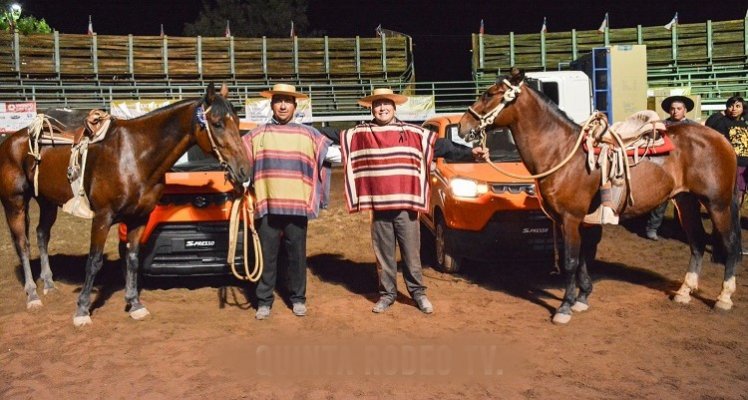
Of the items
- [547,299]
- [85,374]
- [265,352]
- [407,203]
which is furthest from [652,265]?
[85,374]

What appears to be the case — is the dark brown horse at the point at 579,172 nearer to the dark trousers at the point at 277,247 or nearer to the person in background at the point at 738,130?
the dark trousers at the point at 277,247

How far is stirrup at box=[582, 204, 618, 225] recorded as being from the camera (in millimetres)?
5328

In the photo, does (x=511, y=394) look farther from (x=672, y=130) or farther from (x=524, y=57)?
(x=524, y=57)

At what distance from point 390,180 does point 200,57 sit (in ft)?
78.7

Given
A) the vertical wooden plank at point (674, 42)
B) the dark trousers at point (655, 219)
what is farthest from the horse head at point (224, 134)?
the vertical wooden plank at point (674, 42)

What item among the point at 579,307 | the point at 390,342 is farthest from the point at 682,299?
the point at 390,342

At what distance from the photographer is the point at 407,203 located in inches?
215

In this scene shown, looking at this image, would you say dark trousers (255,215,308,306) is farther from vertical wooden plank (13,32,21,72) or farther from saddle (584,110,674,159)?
vertical wooden plank (13,32,21,72)

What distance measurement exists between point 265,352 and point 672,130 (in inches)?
165

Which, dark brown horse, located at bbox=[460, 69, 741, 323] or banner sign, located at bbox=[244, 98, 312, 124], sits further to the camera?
banner sign, located at bbox=[244, 98, 312, 124]

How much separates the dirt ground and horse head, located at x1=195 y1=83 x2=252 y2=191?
4.43ft

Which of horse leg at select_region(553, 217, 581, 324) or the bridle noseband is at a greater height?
the bridle noseband

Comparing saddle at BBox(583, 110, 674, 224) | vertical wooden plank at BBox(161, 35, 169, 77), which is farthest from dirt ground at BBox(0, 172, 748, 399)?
vertical wooden plank at BBox(161, 35, 169, 77)

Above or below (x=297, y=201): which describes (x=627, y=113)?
above
